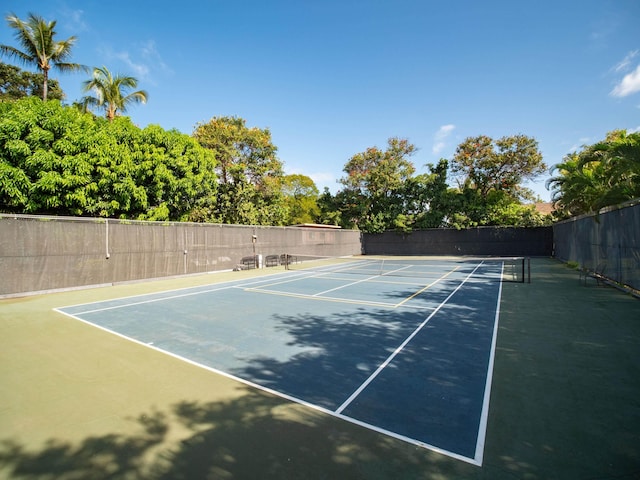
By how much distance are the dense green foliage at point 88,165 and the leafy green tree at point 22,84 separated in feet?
52.7

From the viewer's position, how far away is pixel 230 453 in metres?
3.29

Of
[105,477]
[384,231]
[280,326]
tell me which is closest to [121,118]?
[280,326]

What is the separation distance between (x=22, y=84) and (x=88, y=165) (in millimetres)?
21846

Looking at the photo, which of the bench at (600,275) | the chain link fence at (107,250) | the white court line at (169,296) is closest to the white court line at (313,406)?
the white court line at (169,296)

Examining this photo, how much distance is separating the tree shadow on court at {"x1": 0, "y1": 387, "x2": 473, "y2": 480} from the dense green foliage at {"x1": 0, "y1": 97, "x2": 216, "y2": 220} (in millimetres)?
15723

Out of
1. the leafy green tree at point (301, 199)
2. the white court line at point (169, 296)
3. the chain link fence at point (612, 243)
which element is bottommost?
the white court line at point (169, 296)

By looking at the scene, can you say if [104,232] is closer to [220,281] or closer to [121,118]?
[220,281]

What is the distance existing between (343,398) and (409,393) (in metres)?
0.94

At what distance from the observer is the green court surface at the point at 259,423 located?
3.06m

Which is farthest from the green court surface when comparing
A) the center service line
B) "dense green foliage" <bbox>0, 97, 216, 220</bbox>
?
"dense green foliage" <bbox>0, 97, 216, 220</bbox>

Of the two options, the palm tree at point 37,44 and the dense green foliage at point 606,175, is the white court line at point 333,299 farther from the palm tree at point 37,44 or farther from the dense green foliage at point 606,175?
the palm tree at point 37,44

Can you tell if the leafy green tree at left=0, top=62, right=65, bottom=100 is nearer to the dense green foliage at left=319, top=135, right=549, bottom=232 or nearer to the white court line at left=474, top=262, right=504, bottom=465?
the dense green foliage at left=319, top=135, right=549, bottom=232

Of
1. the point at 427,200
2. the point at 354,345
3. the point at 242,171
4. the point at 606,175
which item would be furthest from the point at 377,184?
the point at 354,345

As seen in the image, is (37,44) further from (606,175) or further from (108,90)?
(606,175)
